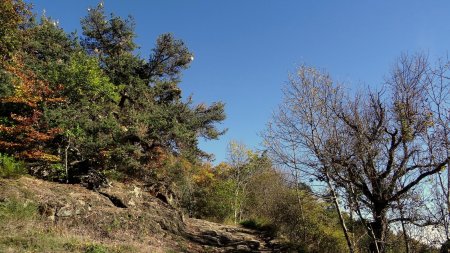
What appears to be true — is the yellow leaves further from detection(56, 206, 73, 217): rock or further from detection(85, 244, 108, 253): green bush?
detection(85, 244, 108, 253): green bush

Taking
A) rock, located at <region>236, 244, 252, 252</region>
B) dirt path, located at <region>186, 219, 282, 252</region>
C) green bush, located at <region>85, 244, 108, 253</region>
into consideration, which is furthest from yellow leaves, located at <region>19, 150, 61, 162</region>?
rock, located at <region>236, 244, 252, 252</region>

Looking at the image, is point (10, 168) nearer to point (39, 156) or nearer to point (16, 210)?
point (39, 156)

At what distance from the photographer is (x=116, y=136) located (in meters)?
18.8

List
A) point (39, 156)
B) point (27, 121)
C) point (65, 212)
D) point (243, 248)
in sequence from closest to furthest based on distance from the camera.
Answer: point (65, 212)
point (39, 156)
point (27, 121)
point (243, 248)

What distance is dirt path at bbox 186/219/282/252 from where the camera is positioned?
55.2ft

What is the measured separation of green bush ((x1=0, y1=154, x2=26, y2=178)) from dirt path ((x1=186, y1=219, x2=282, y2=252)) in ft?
25.0

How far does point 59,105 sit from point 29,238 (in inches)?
373

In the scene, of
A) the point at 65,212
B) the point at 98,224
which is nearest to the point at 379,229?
the point at 98,224

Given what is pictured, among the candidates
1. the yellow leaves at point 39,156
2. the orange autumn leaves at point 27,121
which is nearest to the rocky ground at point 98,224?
the yellow leaves at point 39,156

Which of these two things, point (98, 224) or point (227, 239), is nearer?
point (98, 224)

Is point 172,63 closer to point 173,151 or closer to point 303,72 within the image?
point 173,151

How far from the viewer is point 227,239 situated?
18438 millimetres

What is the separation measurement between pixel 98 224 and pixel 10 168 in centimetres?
372

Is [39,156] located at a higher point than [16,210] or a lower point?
higher
